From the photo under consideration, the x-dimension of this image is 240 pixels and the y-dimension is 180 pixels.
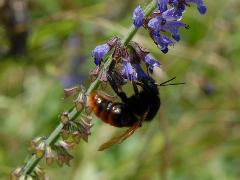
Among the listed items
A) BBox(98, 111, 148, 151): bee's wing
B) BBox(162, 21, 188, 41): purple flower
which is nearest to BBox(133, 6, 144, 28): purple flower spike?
BBox(162, 21, 188, 41): purple flower

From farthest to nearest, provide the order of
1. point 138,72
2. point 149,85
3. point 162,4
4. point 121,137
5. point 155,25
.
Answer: point 149,85 < point 121,137 < point 138,72 < point 155,25 < point 162,4

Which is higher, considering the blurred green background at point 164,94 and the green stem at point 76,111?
the green stem at point 76,111

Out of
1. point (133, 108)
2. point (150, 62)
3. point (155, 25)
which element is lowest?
point (133, 108)

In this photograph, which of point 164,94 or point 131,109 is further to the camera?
point 164,94

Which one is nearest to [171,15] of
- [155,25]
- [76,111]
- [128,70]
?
[155,25]

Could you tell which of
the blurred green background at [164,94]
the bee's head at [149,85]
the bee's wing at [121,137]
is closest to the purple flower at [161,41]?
the bee's head at [149,85]

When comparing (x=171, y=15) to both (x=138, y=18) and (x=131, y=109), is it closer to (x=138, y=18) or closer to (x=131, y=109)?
(x=138, y=18)

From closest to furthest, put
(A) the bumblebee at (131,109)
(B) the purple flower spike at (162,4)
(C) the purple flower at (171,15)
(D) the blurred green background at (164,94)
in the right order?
1. (B) the purple flower spike at (162,4)
2. (C) the purple flower at (171,15)
3. (A) the bumblebee at (131,109)
4. (D) the blurred green background at (164,94)

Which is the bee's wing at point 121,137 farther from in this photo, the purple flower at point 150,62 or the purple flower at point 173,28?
the purple flower at point 173,28

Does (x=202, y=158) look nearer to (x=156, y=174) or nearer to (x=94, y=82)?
(x=156, y=174)
